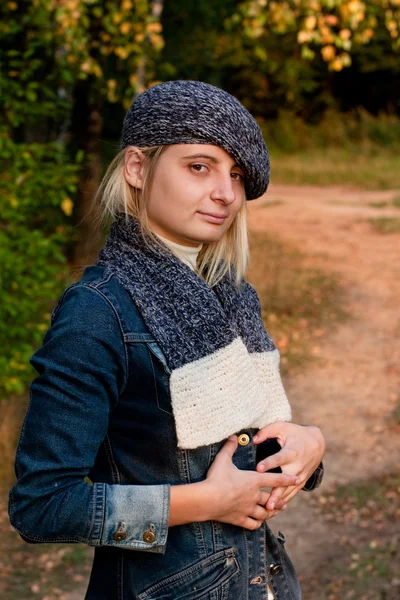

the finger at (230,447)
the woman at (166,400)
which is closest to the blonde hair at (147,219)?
the woman at (166,400)

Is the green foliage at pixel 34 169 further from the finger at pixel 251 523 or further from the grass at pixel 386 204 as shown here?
the grass at pixel 386 204

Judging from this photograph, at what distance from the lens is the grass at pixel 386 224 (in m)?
11.5

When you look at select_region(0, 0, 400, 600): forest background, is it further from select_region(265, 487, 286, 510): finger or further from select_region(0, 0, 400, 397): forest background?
select_region(265, 487, 286, 510): finger

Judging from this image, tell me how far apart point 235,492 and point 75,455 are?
308mm

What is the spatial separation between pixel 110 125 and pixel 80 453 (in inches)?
371

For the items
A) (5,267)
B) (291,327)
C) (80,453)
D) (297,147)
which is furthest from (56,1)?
(297,147)

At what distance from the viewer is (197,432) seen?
1577mm

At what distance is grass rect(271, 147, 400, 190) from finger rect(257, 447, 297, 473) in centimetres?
1364

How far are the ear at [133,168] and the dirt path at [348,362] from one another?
130 inches

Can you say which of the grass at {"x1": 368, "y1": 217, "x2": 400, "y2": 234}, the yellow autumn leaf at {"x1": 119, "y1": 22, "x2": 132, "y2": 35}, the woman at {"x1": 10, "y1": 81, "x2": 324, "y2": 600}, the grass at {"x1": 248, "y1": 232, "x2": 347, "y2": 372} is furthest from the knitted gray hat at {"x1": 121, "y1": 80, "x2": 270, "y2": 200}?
the grass at {"x1": 368, "y1": 217, "x2": 400, "y2": 234}

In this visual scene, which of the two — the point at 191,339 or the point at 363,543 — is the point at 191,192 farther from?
the point at 363,543

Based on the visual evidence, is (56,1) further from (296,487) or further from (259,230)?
(259,230)

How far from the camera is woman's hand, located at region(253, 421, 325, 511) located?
170 centimetres

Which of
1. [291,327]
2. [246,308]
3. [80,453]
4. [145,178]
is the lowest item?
[291,327]
